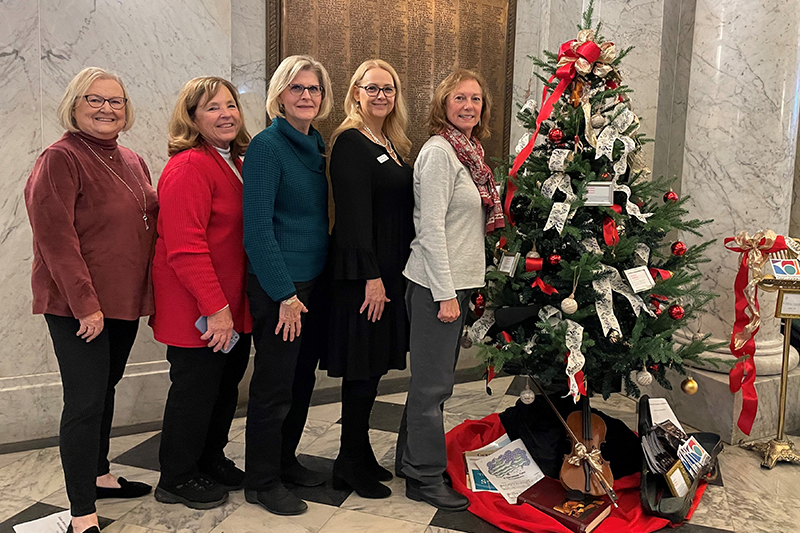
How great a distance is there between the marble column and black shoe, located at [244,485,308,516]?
2.40 metres

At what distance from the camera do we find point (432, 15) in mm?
4484

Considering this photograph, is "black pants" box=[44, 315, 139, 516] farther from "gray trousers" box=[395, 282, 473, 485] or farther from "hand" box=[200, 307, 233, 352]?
"gray trousers" box=[395, 282, 473, 485]

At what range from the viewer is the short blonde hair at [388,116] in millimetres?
2660

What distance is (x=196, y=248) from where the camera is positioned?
2.47 metres

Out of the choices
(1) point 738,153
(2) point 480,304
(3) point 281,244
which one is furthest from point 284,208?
(1) point 738,153

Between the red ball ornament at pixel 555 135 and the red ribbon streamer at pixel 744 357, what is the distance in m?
1.19

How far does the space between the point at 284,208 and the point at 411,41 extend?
7.74 feet

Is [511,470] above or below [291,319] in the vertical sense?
below

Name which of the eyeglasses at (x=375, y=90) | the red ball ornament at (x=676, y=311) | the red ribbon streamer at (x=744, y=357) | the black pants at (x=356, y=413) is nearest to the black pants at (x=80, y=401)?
the black pants at (x=356, y=413)

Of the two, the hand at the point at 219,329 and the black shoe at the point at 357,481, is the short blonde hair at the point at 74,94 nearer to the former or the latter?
the hand at the point at 219,329

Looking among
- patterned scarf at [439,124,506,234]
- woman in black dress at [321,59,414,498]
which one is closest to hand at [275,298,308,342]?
woman in black dress at [321,59,414,498]

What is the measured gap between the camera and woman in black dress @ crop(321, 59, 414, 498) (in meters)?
2.57

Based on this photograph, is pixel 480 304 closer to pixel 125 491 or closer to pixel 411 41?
pixel 125 491

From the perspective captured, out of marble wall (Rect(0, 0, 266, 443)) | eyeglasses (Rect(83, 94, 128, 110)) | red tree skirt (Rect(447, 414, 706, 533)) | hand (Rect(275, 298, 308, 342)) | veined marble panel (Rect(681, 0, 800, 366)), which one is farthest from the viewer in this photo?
veined marble panel (Rect(681, 0, 800, 366))
